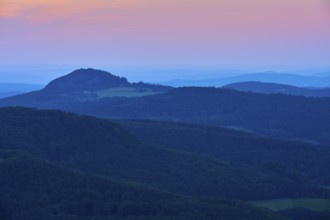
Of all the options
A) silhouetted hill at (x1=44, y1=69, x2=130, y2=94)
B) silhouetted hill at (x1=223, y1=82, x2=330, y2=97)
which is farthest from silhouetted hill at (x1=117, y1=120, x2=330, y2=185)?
silhouetted hill at (x1=223, y1=82, x2=330, y2=97)

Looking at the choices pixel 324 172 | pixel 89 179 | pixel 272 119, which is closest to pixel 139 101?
pixel 272 119

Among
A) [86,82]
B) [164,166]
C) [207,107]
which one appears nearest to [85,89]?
[86,82]

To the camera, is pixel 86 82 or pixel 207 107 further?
pixel 86 82

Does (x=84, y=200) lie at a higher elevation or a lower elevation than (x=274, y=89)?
lower

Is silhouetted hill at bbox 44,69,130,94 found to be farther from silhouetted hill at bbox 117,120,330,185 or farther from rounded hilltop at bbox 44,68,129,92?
silhouetted hill at bbox 117,120,330,185

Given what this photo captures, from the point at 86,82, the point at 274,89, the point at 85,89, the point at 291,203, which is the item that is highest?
the point at 86,82

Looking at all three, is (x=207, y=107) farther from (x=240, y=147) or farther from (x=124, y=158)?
(x=124, y=158)
